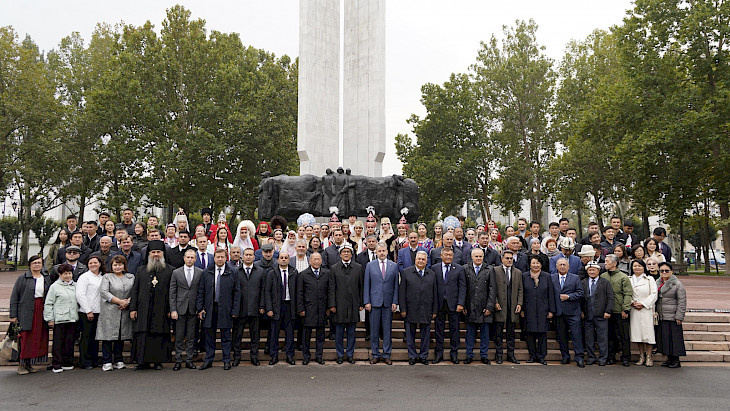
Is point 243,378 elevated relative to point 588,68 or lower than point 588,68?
lower

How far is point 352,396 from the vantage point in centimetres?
638

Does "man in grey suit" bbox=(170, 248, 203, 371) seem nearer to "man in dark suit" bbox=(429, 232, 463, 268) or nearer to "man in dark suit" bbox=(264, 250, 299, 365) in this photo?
"man in dark suit" bbox=(264, 250, 299, 365)

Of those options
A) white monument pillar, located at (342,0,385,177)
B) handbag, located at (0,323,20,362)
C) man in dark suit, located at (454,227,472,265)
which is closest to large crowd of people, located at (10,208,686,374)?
handbag, located at (0,323,20,362)

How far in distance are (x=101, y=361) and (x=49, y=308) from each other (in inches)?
44.9

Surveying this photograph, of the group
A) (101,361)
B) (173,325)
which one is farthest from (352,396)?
(101,361)

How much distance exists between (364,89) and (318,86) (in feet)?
5.05

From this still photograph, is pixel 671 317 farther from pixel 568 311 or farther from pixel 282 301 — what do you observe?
pixel 282 301

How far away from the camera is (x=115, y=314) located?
786 cm

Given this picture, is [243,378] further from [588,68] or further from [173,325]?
[588,68]

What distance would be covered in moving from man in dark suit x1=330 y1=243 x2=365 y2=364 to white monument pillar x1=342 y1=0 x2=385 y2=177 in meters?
9.92

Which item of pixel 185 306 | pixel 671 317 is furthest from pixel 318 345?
pixel 671 317

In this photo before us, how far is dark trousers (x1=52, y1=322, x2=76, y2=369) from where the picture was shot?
7723 millimetres

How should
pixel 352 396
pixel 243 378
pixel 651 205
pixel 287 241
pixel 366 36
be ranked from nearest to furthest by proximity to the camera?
pixel 352 396 < pixel 243 378 < pixel 287 241 < pixel 366 36 < pixel 651 205

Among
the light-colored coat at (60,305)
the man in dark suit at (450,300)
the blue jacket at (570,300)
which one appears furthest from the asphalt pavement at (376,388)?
the blue jacket at (570,300)
